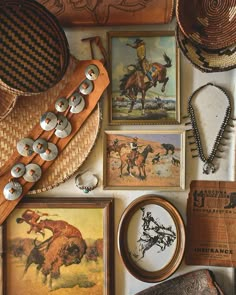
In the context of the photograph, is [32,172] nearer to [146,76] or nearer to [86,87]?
[86,87]

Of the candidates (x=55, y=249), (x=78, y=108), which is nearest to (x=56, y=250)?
(x=55, y=249)

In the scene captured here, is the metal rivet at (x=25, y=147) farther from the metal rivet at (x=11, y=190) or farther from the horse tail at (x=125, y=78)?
the horse tail at (x=125, y=78)

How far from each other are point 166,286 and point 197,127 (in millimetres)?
500

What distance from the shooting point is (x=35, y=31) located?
996mm

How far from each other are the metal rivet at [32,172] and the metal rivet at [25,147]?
38 millimetres

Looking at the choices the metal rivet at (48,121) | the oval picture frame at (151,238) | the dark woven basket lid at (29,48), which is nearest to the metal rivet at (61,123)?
the metal rivet at (48,121)

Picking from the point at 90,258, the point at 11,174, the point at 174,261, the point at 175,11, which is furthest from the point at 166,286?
the point at 175,11

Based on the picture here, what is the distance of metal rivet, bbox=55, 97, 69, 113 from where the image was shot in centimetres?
110

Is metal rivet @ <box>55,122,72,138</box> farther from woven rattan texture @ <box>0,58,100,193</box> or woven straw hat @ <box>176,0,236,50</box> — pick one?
woven straw hat @ <box>176,0,236,50</box>

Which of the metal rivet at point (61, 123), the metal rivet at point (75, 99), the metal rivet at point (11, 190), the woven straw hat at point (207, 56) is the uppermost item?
the woven straw hat at point (207, 56)

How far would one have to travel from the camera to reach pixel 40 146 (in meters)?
1.10

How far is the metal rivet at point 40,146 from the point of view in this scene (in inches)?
43.3

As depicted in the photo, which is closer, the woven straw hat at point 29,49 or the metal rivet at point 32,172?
the woven straw hat at point 29,49

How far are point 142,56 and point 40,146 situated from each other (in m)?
0.42
